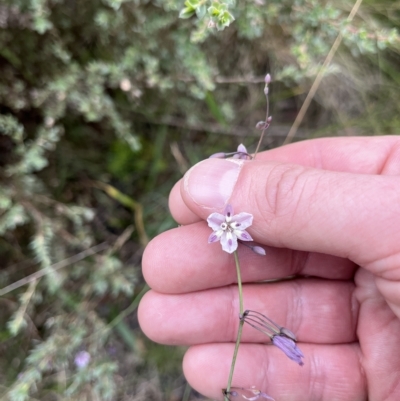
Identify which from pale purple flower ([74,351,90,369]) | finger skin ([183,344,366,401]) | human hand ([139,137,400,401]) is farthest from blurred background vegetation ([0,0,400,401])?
finger skin ([183,344,366,401])

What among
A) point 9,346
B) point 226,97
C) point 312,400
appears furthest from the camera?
point 226,97

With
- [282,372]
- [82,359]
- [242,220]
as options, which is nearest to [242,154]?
[242,220]

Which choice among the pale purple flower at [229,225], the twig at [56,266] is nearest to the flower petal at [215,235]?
the pale purple flower at [229,225]

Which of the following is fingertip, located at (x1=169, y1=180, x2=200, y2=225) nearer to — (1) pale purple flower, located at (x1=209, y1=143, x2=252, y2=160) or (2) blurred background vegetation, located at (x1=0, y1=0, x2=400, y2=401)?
(1) pale purple flower, located at (x1=209, y1=143, x2=252, y2=160)

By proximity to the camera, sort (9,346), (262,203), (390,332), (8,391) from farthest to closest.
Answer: (9,346) < (8,391) < (390,332) < (262,203)

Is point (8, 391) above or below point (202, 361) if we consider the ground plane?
below

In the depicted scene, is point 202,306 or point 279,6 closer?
point 202,306

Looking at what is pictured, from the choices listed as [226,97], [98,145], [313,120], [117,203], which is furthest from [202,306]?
[313,120]

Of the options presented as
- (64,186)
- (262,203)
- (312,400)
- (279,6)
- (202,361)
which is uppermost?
(279,6)

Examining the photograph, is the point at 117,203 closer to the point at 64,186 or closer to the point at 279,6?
the point at 64,186
